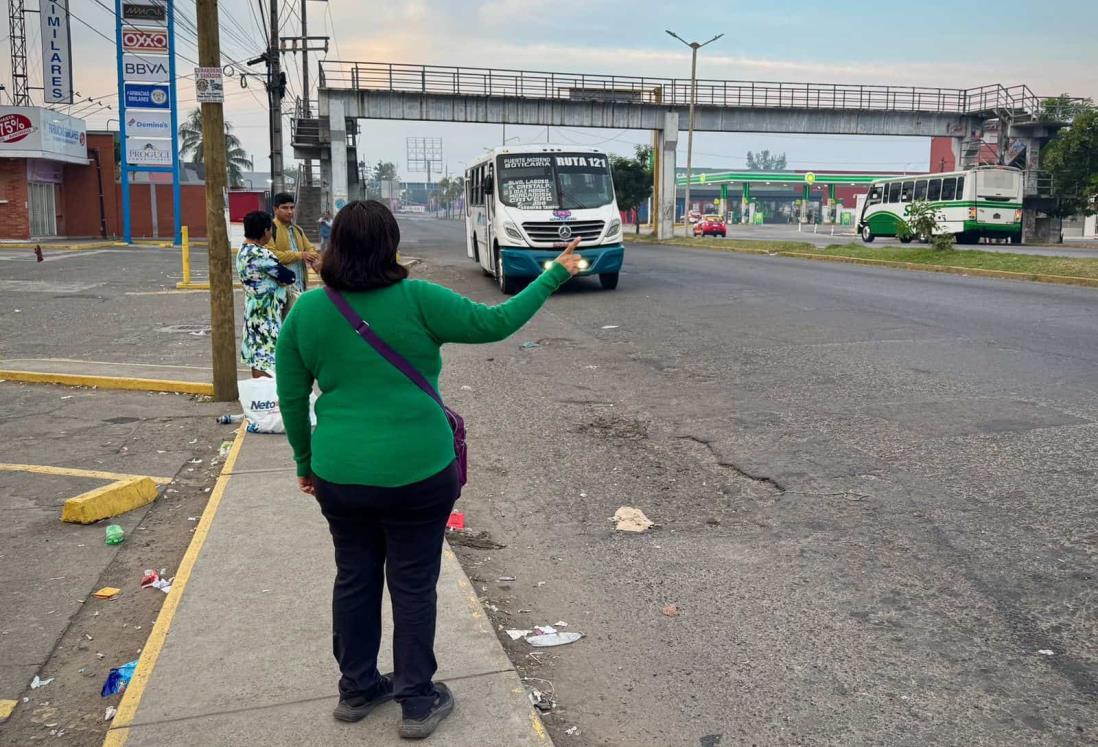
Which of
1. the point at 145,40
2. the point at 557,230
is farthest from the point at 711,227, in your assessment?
the point at 557,230

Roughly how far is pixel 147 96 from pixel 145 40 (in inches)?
80.4

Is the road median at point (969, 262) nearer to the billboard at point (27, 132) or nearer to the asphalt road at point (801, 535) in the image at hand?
the asphalt road at point (801, 535)

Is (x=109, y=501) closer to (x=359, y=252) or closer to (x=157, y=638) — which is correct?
(x=157, y=638)

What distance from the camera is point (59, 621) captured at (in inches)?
173

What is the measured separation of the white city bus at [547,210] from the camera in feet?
56.7

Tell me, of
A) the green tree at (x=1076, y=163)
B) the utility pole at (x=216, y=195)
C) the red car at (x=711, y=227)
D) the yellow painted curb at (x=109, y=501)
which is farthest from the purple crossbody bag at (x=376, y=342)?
the red car at (x=711, y=227)

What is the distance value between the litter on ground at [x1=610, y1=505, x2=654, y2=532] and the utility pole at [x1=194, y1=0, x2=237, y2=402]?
4.52 meters

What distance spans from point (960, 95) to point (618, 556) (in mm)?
51105

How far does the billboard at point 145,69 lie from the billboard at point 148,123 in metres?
1.20

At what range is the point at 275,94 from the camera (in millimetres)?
27297

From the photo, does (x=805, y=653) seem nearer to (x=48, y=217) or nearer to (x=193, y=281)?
(x=193, y=281)

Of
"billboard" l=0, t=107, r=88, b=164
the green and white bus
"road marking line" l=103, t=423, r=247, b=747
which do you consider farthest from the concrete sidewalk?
"billboard" l=0, t=107, r=88, b=164

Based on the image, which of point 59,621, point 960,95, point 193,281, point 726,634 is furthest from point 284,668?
point 960,95

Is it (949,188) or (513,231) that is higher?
(949,188)
